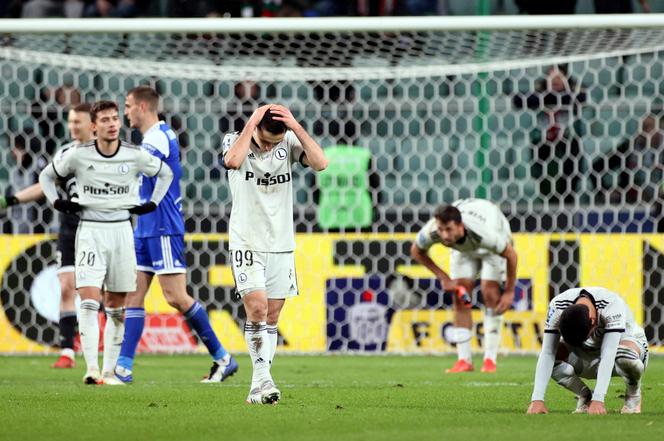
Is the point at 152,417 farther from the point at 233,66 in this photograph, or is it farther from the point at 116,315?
the point at 233,66

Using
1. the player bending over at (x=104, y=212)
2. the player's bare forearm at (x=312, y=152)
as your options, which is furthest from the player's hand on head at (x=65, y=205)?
the player's bare forearm at (x=312, y=152)

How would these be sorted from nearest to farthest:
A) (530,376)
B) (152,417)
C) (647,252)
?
(152,417) → (530,376) → (647,252)

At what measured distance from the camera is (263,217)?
6961 mm

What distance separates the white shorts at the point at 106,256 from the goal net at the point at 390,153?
302 cm

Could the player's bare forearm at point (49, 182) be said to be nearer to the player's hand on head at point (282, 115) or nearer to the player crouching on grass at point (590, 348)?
the player's hand on head at point (282, 115)

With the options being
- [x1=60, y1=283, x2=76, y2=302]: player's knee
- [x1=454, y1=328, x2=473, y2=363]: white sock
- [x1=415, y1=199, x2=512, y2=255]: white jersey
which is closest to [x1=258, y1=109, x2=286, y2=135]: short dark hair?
[x1=415, y1=199, x2=512, y2=255]: white jersey

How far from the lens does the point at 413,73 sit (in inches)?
508

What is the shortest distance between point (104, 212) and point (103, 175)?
240 mm

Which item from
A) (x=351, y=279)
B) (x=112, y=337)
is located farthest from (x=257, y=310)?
(x=351, y=279)

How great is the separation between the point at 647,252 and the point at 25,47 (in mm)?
6170

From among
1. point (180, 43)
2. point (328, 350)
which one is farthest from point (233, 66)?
point (328, 350)

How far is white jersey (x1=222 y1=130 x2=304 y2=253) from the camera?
6.94 meters

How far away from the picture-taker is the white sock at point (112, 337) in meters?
8.48

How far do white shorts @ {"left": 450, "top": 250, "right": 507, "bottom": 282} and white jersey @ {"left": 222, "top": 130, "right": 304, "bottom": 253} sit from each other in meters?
3.83
